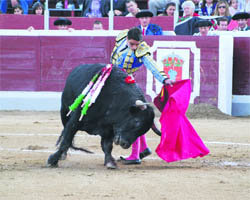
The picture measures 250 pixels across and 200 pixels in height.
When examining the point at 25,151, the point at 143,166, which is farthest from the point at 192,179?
the point at 25,151

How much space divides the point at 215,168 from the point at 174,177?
24.2 inches

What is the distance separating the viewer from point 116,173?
16.2ft

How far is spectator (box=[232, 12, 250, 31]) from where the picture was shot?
909cm

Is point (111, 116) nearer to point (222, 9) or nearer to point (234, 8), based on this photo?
point (222, 9)

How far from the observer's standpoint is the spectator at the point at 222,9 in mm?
9594

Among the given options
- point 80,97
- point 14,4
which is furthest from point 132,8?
point 80,97

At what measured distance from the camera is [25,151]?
20.0ft

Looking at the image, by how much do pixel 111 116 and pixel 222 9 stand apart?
4.93 m

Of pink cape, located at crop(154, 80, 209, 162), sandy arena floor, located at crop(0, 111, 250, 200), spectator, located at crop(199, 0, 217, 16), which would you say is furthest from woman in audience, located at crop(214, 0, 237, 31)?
pink cape, located at crop(154, 80, 209, 162)

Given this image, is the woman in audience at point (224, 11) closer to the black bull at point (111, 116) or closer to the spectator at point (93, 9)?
the spectator at point (93, 9)

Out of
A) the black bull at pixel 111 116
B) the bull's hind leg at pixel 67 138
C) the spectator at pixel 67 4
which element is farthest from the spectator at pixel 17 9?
the bull's hind leg at pixel 67 138

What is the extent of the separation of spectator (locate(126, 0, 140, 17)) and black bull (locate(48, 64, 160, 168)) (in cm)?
506

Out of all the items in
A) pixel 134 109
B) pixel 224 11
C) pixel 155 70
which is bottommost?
pixel 134 109

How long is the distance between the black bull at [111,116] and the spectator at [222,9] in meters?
4.60
